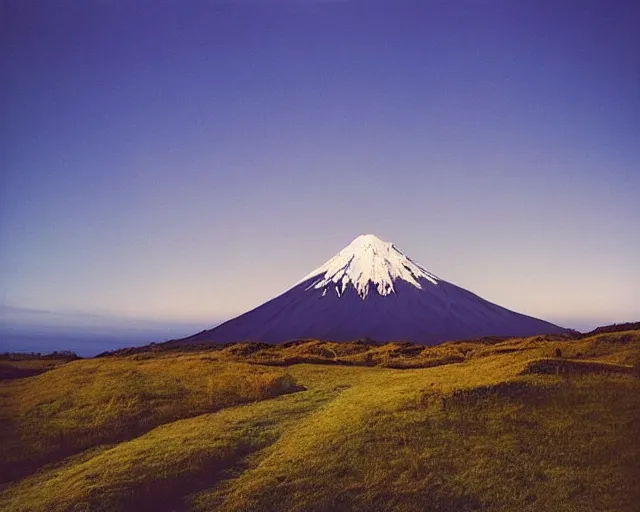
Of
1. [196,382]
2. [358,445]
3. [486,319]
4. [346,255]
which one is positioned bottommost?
[358,445]

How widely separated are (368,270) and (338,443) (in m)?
143

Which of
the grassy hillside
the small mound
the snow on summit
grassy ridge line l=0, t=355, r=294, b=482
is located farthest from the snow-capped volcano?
the small mound

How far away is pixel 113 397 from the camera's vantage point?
84.9ft

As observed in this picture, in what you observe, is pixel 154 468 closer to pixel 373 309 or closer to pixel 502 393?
pixel 502 393

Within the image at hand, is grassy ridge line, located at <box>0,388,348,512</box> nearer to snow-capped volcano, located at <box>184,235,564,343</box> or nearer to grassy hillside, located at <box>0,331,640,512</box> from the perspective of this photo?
grassy hillside, located at <box>0,331,640,512</box>

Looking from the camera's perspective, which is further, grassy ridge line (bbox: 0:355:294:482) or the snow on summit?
the snow on summit

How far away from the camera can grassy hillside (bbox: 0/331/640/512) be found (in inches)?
626

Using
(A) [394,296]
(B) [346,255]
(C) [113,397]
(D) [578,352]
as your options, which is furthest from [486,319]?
(C) [113,397]

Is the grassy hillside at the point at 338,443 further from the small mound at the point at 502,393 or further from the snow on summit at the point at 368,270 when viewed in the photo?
the snow on summit at the point at 368,270

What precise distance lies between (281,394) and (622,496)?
50.1 ft

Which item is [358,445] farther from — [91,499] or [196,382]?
[196,382]

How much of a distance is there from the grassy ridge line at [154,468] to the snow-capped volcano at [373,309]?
98.3 meters

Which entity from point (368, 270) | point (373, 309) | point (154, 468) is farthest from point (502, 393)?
point (368, 270)

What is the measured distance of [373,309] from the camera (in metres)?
140
